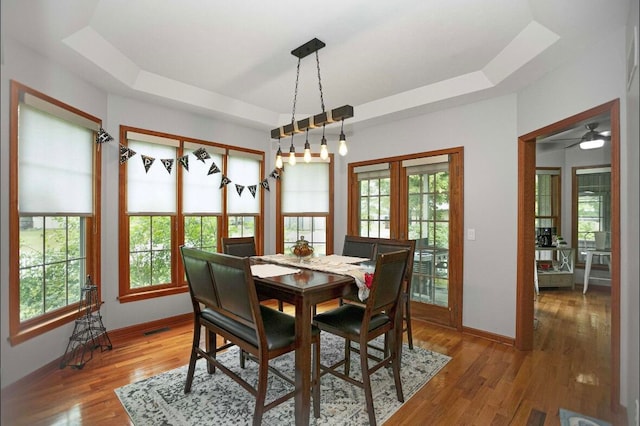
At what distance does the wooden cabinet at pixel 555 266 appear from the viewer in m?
5.06

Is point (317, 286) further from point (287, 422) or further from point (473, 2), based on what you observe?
point (473, 2)

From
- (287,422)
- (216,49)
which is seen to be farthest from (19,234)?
(216,49)

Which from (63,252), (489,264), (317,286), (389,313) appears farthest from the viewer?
(489,264)

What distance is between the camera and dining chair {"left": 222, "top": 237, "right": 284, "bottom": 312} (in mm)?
3088

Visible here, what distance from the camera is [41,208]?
0.63 meters

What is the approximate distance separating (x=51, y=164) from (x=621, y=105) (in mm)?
2696

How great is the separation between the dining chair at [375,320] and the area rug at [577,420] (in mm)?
939

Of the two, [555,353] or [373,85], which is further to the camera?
[373,85]

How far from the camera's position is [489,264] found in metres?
3.13

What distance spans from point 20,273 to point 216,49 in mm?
2413

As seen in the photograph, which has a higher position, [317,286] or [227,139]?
[227,139]

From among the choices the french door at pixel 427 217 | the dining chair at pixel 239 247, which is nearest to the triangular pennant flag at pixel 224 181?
the dining chair at pixel 239 247

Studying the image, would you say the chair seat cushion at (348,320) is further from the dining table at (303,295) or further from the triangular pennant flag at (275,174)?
the triangular pennant flag at (275,174)

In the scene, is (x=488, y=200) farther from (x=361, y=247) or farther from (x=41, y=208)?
(x=41, y=208)
